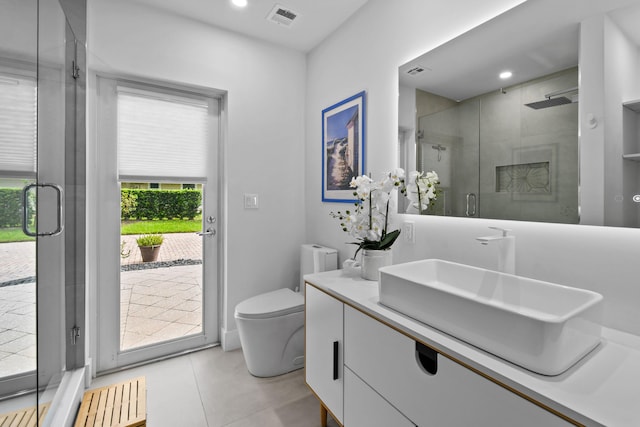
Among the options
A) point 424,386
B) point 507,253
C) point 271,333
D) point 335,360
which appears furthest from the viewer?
point 271,333

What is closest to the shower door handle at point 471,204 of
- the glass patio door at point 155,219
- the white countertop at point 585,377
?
the white countertop at point 585,377

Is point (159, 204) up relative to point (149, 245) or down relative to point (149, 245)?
up

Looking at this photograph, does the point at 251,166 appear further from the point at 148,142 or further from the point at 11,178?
the point at 11,178

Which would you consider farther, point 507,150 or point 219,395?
point 219,395

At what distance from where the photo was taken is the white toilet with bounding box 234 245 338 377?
1.95 metres

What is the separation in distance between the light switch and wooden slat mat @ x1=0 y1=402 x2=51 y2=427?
1535 millimetres

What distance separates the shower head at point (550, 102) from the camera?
1.10m

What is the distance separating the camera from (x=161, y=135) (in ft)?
7.22

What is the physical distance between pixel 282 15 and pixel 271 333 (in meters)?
2.15

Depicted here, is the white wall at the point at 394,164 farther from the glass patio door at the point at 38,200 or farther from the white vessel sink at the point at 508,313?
the glass patio door at the point at 38,200

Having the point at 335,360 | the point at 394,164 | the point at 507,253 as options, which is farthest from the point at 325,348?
the point at 394,164

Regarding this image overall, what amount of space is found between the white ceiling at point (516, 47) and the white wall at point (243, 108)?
1288 mm

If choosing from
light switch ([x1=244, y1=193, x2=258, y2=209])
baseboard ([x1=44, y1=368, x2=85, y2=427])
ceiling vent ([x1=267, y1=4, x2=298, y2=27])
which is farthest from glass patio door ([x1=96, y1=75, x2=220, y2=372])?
ceiling vent ([x1=267, y1=4, x2=298, y2=27])

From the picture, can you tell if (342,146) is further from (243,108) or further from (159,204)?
(159,204)
